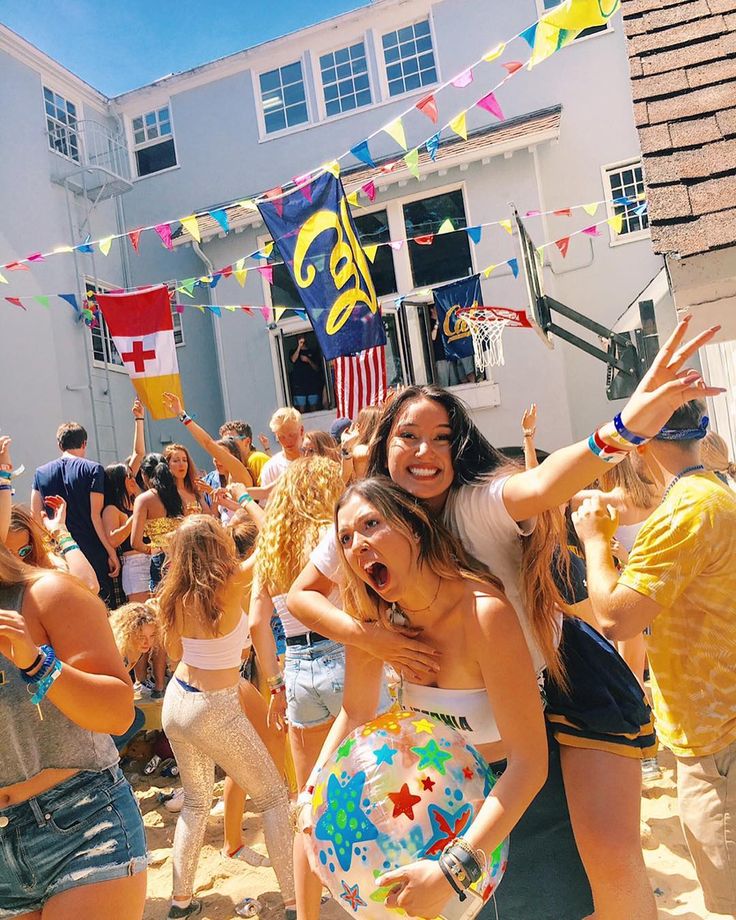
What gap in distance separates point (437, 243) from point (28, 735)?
11.8 meters

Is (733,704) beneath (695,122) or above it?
beneath

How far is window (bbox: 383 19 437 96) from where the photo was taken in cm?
1352

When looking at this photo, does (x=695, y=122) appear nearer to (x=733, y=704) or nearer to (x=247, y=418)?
(x=733, y=704)

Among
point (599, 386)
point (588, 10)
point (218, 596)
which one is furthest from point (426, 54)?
point (218, 596)

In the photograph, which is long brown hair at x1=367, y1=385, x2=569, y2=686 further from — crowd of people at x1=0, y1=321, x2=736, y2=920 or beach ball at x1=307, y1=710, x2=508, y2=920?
beach ball at x1=307, y1=710, x2=508, y2=920

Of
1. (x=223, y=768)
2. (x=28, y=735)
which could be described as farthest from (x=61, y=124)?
(x=28, y=735)

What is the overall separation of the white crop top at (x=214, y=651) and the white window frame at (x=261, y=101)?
12.5 meters

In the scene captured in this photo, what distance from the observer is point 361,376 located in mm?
6520

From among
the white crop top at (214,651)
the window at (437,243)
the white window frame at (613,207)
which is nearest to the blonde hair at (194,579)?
the white crop top at (214,651)

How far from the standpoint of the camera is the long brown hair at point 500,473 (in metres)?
2.04

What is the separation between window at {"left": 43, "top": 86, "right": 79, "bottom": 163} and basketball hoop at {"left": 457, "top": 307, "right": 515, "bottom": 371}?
28.2ft

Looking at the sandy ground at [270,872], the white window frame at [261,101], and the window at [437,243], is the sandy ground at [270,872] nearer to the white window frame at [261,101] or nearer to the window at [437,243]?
the window at [437,243]

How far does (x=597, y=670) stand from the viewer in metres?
2.10

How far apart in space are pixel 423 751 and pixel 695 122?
297 centimetres
